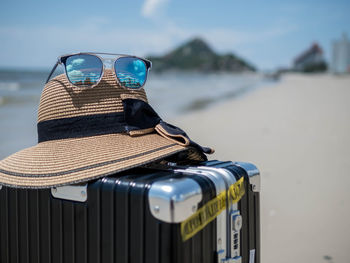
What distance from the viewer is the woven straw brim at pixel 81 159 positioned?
1215 mm

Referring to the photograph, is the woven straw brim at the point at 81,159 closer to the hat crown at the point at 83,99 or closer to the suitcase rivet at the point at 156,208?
the hat crown at the point at 83,99

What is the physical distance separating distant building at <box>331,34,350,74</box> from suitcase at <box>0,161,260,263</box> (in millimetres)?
74007

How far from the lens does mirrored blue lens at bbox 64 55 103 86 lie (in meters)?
1.41

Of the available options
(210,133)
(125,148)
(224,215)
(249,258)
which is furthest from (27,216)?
(210,133)

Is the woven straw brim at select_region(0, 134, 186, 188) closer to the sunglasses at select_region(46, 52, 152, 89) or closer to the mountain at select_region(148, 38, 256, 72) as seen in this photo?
the sunglasses at select_region(46, 52, 152, 89)

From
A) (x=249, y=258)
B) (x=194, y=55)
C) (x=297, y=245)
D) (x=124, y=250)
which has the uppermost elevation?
(x=194, y=55)

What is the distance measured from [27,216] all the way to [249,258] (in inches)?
32.1

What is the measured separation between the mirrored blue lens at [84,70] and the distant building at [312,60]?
3402 inches

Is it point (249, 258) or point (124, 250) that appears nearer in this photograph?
point (124, 250)

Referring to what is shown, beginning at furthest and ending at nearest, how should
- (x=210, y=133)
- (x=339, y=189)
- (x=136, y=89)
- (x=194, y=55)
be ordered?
(x=194, y=55), (x=210, y=133), (x=339, y=189), (x=136, y=89)

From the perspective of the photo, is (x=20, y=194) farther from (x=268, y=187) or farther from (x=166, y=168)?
(x=268, y=187)

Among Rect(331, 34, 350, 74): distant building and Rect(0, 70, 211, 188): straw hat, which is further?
Rect(331, 34, 350, 74): distant building

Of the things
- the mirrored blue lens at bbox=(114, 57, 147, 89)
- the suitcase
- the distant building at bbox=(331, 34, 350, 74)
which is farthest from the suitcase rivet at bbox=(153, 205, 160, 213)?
the distant building at bbox=(331, 34, 350, 74)

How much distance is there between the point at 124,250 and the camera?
1.12 m
